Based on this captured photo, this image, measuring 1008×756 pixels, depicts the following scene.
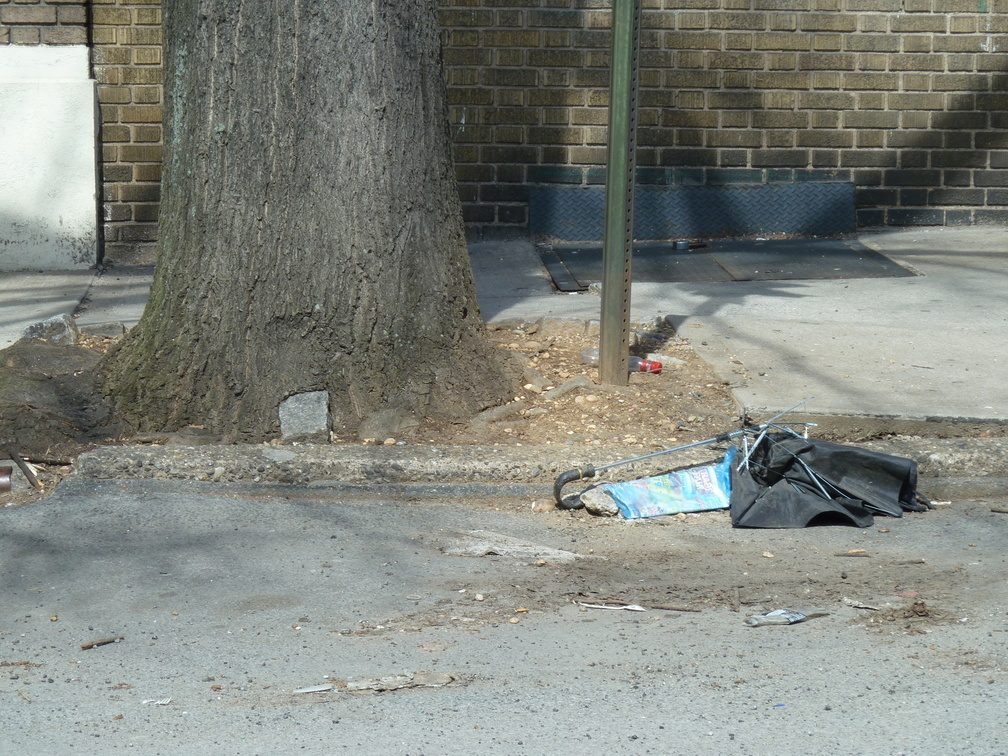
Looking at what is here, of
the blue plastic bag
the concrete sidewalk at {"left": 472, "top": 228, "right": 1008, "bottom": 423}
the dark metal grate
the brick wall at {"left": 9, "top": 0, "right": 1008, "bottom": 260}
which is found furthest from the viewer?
the brick wall at {"left": 9, "top": 0, "right": 1008, "bottom": 260}

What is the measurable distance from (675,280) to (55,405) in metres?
4.20

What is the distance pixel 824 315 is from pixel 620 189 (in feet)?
7.05

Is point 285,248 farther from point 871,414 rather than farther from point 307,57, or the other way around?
point 871,414

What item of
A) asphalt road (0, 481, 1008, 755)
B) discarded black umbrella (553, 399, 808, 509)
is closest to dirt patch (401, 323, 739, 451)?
discarded black umbrella (553, 399, 808, 509)

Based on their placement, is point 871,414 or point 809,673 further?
point 871,414

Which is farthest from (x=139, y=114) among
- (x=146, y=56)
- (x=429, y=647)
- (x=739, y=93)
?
(x=429, y=647)

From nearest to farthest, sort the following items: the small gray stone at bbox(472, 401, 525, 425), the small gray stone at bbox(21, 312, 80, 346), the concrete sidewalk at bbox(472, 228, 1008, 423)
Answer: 1. the small gray stone at bbox(472, 401, 525, 425)
2. the concrete sidewalk at bbox(472, 228, 1008, 423)
3. the small gray stone at bbox(21, 312, 80, 346)

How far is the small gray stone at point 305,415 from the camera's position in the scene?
505 cm

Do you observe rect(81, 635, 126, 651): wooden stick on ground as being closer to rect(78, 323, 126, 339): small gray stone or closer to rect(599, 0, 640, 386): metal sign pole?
rect(599, 0, 640, 386): metal sign pole

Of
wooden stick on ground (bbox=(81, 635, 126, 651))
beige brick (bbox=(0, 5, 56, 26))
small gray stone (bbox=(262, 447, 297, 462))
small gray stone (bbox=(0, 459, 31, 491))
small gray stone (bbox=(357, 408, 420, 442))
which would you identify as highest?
beige brick (bbox=(0, 5, 56, 26))

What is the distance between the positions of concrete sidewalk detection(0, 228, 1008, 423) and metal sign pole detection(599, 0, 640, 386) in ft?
1.92

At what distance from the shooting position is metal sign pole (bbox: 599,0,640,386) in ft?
17.1

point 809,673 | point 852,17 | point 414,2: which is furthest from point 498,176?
point 809,673

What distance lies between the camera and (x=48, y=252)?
28.5ft
